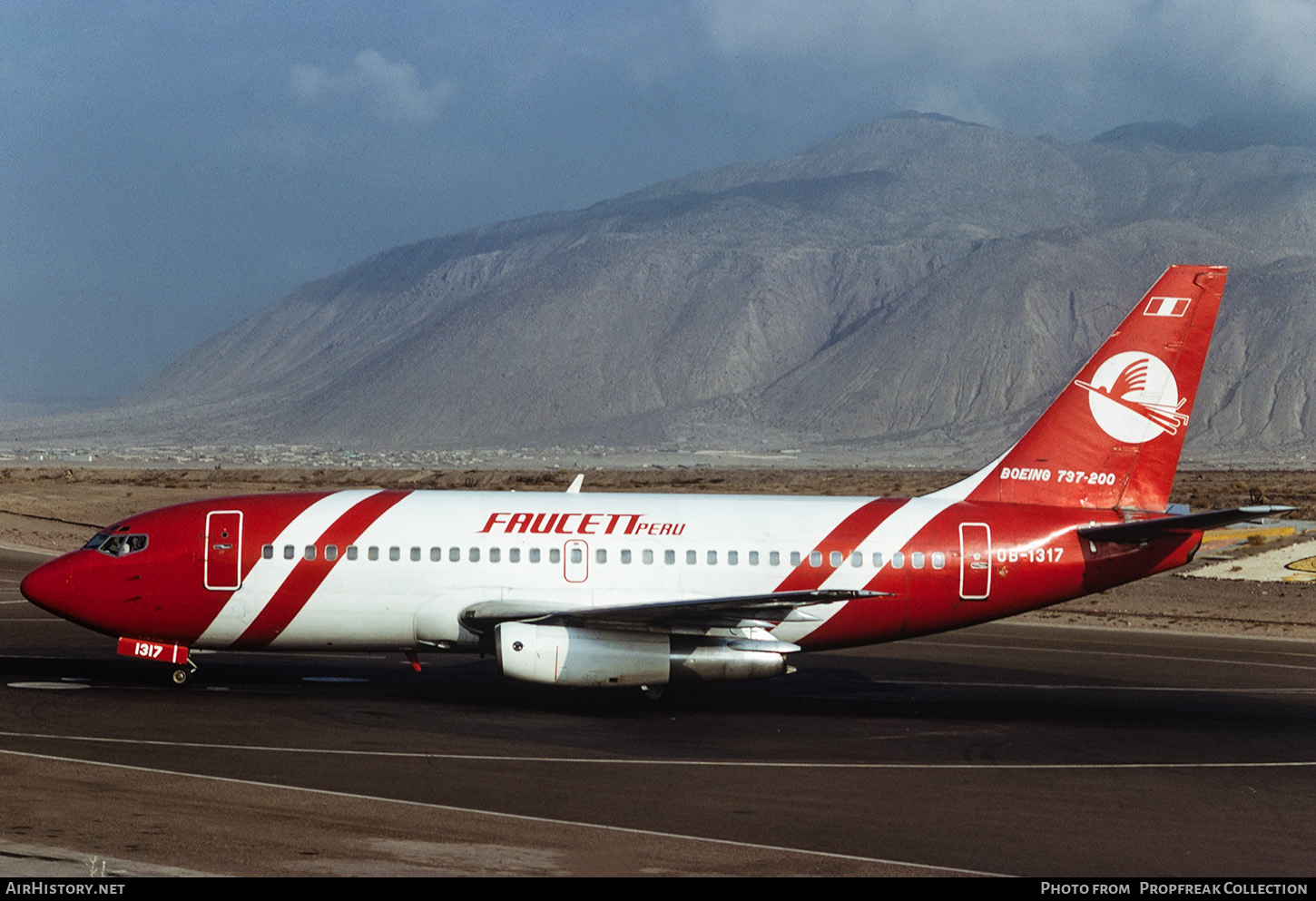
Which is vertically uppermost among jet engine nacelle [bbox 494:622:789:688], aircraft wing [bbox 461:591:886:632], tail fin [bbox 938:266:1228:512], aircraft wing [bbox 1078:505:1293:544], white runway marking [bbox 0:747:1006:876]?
tail fin [bbox 938:266:1228:512]

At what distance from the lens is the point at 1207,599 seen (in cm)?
4459

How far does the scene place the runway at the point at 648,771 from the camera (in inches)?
599

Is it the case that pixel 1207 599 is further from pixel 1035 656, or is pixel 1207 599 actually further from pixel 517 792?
pixel 517 792

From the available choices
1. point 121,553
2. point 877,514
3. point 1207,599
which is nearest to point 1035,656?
point 877,514

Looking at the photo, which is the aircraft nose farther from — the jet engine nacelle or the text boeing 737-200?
the jet engine nacelle

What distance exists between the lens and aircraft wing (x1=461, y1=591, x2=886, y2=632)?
23.0 m

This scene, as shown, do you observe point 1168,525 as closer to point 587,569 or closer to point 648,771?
point 587,569

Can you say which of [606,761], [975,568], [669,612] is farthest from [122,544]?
[975,568]

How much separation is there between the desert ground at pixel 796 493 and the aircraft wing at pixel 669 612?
13367 millimetres

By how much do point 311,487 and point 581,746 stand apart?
7463 cm

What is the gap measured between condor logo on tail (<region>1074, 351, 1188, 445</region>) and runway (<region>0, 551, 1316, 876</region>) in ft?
17.5

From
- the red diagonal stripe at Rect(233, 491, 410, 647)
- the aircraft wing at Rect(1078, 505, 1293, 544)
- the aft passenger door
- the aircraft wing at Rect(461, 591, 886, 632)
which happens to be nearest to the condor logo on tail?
the aircraft wing at Rect(1078, 505, 1293, 544)

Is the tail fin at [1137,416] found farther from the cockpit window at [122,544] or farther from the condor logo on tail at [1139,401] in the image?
the cockpit window at [122,544]

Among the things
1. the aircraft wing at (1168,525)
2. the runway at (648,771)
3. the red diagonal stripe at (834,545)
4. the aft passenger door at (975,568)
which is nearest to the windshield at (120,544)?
the runway at (648,771)
